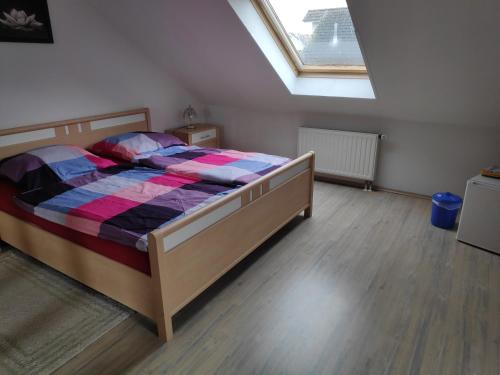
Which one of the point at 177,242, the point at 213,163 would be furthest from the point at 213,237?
the point at 213,163

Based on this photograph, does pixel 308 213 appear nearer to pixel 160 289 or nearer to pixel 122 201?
pixel 122 201

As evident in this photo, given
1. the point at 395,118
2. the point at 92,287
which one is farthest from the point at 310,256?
the point at 395,118

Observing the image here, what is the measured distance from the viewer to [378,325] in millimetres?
1954

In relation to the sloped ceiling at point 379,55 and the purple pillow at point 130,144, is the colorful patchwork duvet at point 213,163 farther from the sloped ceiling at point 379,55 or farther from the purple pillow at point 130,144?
the sloped ceiling at point 379,55

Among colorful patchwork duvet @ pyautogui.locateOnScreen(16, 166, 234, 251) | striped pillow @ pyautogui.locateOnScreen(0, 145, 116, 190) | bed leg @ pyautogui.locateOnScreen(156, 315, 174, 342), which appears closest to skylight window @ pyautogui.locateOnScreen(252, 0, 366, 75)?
colorful patchwork duvet @ pyautogui.locateOnScreen(16, 166, 234, 251)

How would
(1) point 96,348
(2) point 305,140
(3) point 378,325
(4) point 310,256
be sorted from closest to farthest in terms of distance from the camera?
(1) point 96,348
(3) point 378,325
(4) point 310,256
(2) point 305,140

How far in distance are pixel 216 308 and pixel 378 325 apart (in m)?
0.90

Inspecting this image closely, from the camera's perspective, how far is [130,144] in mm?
3262

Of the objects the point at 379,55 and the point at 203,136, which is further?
the point at 203,136

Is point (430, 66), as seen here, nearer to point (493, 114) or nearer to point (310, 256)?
point (493, 114)

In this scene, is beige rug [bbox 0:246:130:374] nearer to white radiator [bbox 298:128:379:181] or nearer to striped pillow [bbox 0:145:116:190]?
striped pillow [bbox 0:145:116:190]

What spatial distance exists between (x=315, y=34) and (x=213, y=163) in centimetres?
150

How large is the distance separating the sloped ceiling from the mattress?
6.08 feet

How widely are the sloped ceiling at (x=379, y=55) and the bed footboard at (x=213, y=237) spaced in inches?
40.7
